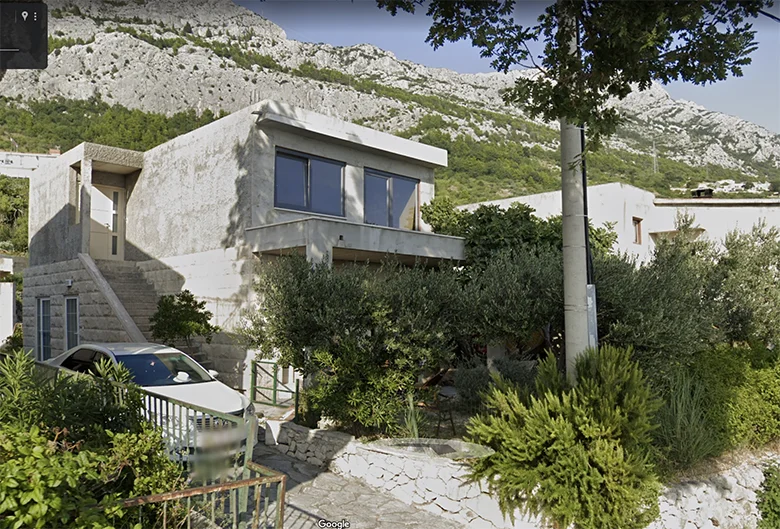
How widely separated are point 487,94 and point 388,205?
55184mm

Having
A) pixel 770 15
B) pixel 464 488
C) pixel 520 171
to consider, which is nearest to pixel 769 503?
pixel 464 488

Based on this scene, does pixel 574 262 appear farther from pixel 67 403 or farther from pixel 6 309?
pixel 6 309

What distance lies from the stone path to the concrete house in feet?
14.2

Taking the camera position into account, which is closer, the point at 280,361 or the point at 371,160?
the point at 280,361

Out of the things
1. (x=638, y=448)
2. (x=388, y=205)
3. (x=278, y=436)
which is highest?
(x=388, y=205)

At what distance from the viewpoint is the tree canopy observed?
4.96 metres

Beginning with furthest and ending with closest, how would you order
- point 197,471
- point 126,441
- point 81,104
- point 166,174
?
point 81,104
point 166,174
point 197,471
point 126,441

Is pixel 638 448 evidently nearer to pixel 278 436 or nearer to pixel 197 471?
pixel 197 471

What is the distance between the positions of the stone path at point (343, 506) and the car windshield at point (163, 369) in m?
2.03

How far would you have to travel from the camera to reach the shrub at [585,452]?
5508mm

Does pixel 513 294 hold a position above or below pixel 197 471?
above

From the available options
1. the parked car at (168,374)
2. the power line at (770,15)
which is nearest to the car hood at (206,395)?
the parked car at (168,374)

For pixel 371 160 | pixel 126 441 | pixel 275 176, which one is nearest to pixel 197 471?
pixel 126 441

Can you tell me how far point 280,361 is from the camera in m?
8.79
